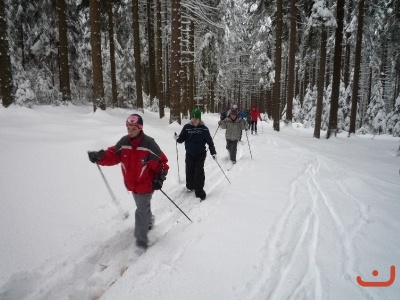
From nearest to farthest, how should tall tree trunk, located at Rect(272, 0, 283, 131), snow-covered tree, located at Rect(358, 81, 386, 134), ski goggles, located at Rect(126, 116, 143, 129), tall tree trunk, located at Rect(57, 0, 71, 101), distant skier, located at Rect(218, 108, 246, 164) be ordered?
ski goggles, located at Rect(126, 116, 143, 129) → distant skier, located at Rect(218, 108, 246, 164) → tall tree trunk, located at Rect(57, 0, 71, 101) → tall tree trunk, located at Rect(272, 0, 283, 131) → snow-covered tree, located at Rect(358, 81, 386, 134)

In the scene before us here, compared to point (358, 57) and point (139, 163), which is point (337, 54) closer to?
point (358, 57)

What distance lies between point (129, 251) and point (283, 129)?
19220 mm

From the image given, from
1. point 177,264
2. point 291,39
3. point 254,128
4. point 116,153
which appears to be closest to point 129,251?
point 177,264

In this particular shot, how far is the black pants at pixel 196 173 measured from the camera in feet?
19.3

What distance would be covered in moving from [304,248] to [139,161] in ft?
9.33

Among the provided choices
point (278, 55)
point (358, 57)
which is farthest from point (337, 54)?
point (278, 55)

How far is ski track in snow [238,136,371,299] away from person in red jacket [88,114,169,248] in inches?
71.9

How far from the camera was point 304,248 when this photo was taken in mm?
3791

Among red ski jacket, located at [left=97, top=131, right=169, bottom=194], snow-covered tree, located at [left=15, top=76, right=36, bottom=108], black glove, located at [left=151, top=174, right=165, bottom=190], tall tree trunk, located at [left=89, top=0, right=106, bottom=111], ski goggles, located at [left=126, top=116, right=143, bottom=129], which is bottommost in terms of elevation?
black glove, located at [left=151, top=174, right=165, bottom=190]

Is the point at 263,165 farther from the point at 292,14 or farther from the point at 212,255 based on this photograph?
the point at 292,14

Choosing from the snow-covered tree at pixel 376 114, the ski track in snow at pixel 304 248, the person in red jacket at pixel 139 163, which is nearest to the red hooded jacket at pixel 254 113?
the ski track in snow at pixel 304 248

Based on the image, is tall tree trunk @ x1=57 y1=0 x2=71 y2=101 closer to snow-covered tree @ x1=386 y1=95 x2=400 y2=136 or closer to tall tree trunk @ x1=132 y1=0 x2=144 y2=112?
tall tree trunk @ x1=132 y1=0 x2=144 y2=112

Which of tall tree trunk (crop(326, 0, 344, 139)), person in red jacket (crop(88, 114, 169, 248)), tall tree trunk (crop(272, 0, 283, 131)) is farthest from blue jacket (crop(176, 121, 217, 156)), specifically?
tall tree trunk (crop(272, 0, 283, 131))

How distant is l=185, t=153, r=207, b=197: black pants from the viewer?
232 inches
